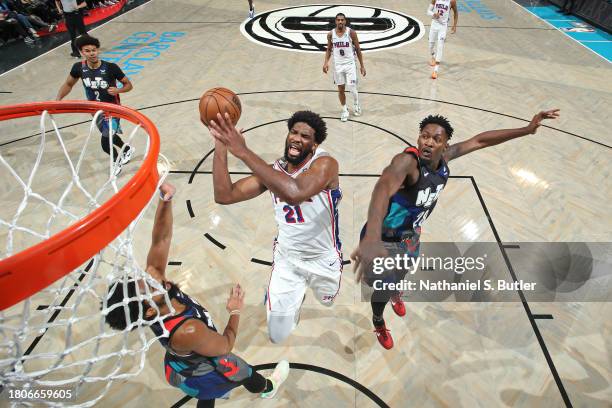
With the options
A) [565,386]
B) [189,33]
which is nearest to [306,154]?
[565,386]

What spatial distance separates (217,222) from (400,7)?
41.0 ft

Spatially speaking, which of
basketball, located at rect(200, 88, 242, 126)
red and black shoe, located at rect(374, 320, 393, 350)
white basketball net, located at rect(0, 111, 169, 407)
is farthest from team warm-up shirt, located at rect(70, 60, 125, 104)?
red and black shoe, located at rect(374, 320, 393, 350)

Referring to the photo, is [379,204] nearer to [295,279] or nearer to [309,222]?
[309,222]

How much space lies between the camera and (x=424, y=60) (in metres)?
9.36

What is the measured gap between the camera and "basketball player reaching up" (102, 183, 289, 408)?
1.99m

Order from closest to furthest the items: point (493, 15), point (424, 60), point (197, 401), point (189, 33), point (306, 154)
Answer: point (306, 154) < point (197, 401) < point (424, 60) < point (189, 33) < point (493, 15)

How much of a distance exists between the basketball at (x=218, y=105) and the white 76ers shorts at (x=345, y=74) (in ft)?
13.1

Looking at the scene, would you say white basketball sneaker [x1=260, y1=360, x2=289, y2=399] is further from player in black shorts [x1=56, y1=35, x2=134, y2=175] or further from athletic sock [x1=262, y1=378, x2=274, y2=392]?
player in black shorts [x1=56, y1=35, x2=134, y2=175]

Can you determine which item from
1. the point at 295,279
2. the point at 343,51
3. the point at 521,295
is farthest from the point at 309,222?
the point at 343,51

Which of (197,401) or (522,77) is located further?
(522,77)

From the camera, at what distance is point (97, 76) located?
16.2ft

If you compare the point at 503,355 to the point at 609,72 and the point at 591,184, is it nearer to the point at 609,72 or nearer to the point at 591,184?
the point at 591,184

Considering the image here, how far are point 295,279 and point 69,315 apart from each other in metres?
2.20

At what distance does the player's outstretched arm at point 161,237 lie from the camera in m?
2.27
